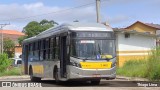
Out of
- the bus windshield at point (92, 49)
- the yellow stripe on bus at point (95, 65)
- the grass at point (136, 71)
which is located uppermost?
the bus windshield at point (92, 49)

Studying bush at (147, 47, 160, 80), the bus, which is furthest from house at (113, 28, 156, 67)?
the bus

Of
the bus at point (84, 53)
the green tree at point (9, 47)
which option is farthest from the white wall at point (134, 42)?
the green tree at point (9, 47)

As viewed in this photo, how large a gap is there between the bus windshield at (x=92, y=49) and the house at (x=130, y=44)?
19165 millimetres

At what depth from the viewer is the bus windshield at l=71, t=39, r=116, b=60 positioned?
19547mm

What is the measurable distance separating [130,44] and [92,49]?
2206 cm

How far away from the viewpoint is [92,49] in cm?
1964

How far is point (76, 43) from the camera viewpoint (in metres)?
19.7

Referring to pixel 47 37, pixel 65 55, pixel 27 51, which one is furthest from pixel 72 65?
pixel 27 51

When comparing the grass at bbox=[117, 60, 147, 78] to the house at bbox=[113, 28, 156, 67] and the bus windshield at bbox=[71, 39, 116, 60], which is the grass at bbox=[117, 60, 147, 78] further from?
the house at bbox=[113, 28, 156, 67]

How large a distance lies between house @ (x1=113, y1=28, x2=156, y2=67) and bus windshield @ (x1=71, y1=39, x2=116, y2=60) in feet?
62.9

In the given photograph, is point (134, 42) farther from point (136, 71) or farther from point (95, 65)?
point (95, 65)

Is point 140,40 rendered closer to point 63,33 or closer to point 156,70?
point 156,70

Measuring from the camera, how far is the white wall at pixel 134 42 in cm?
4041

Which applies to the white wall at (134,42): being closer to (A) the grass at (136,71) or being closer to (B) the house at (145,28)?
(A) the grass at (136,71)
